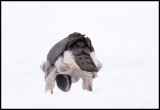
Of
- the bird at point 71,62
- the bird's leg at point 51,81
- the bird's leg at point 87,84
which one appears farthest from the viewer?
the bird's leg at point 87,84

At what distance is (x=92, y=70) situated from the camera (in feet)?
18.0

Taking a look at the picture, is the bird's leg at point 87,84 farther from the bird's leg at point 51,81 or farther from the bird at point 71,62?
the bird's leg at point 51,81

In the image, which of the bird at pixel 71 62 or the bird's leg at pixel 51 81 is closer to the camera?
the bird at pixel 71 62

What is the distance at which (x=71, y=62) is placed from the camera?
574 centimetres

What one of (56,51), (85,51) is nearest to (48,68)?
(56,51)

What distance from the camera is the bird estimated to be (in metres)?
5.68

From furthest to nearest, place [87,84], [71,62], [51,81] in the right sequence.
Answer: [87,84]
[51,81]
[71,62]

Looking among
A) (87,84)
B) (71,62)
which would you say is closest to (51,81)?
(71,62)

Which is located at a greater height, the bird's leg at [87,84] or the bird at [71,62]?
the bird at [71,62]

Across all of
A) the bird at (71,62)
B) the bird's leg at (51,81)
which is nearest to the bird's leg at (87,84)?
the bird at (71,62)

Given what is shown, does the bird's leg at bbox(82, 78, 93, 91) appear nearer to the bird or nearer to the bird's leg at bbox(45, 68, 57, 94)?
the bird

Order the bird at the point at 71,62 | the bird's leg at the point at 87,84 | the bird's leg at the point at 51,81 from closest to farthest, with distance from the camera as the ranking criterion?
the bird at the point at 71,62, the bird's leg at the point at 51,81, the bird's leg at the point at 87,84

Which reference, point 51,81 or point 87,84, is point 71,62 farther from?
point 87,84

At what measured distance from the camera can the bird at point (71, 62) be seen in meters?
5.68
